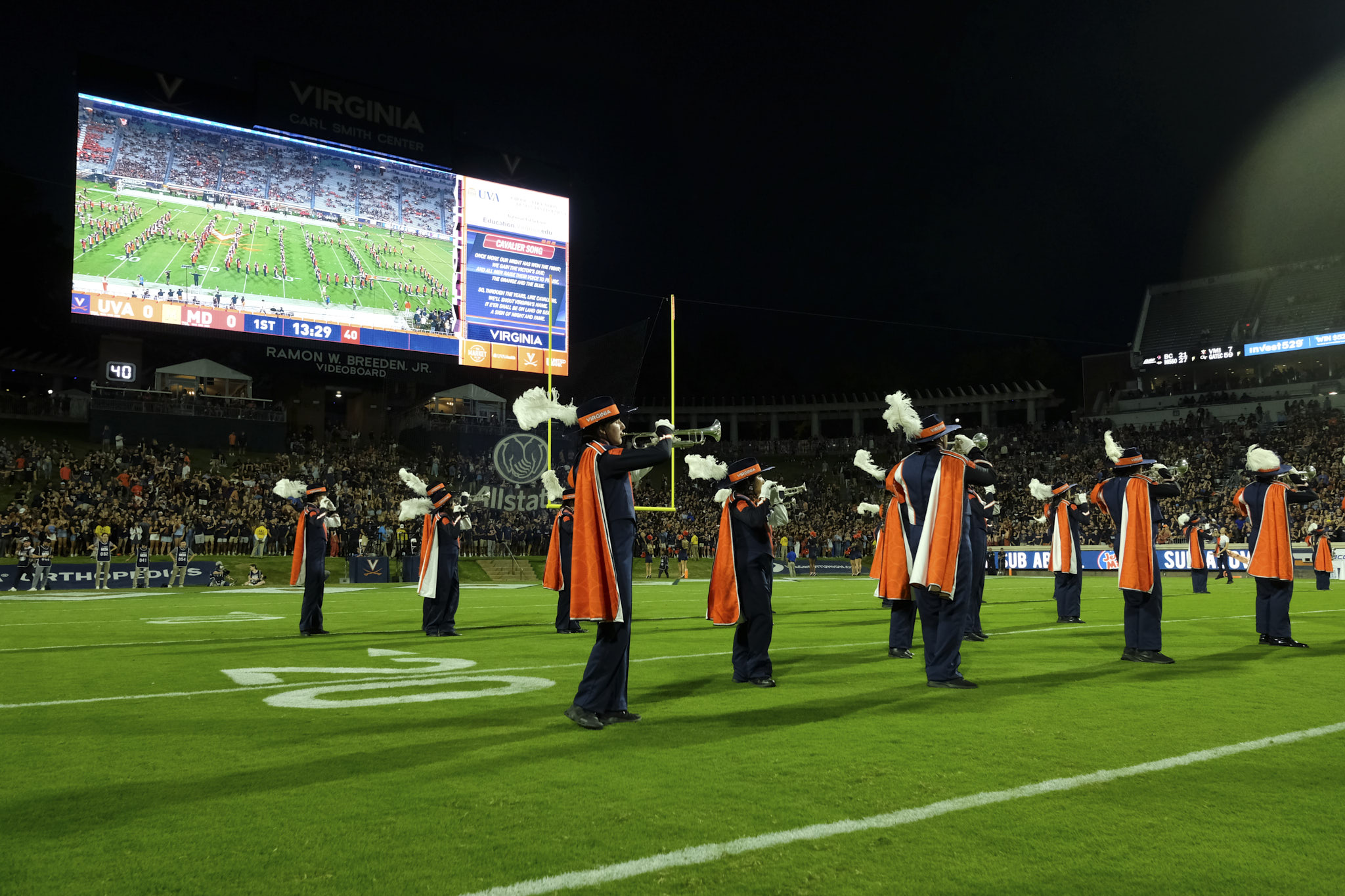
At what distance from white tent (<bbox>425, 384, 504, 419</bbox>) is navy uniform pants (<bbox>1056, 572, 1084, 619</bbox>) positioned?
111ft

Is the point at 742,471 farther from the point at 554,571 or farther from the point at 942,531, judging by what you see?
the point at 554,571

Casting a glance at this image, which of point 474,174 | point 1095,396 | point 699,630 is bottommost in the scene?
point 699,630

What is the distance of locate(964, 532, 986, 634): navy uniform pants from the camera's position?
11695 mm

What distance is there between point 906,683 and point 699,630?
5.40 m

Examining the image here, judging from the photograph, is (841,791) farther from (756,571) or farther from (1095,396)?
(1095,396)

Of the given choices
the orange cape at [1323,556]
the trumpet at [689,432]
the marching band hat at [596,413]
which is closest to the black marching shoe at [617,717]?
the trumpet at [689,432]

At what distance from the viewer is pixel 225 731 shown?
5688 mm

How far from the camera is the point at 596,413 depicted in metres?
6.26

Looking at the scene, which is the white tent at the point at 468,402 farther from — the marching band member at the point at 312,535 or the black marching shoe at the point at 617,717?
the black marching shoe at the point at 617,717

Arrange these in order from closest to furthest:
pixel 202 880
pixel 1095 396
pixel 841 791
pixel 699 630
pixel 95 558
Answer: pixel 202 880, pixel 841 791, pixel 699 630, pixel 95 558, pixel 1095 396

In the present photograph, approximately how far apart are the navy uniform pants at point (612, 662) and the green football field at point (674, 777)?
19cm

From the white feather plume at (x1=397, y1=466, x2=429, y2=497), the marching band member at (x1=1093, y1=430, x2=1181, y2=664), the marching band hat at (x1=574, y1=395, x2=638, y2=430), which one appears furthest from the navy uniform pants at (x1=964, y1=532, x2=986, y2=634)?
the white feather plume at (x1=397, y1=466, x2=429, y2=497)

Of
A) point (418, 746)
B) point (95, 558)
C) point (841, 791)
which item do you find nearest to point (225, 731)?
point (418, 746)

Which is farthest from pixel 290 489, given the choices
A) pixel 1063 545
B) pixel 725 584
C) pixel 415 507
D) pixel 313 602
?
pixel 1063 545
